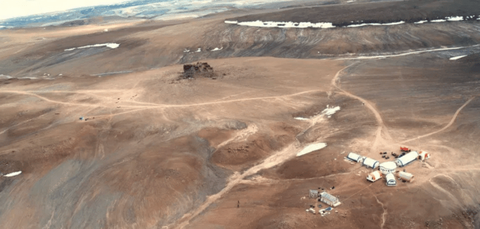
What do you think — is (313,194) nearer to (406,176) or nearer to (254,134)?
(406,176)

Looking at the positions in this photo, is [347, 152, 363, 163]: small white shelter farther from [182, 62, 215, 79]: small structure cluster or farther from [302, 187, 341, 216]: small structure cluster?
[182, 62, 215, 79]: small structure cluster

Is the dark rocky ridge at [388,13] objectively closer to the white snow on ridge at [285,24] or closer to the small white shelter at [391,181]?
the white snow on ridge at [285,24]

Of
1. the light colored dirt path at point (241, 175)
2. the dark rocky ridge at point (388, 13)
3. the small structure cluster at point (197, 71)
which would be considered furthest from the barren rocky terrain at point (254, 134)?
the dark rocky ridge at point (388, 13)

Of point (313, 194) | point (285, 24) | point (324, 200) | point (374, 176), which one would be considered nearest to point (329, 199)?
point (324, 200)

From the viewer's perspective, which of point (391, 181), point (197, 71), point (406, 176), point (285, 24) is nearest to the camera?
point (391, 181)

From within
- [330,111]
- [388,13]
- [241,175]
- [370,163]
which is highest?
[388,13]
